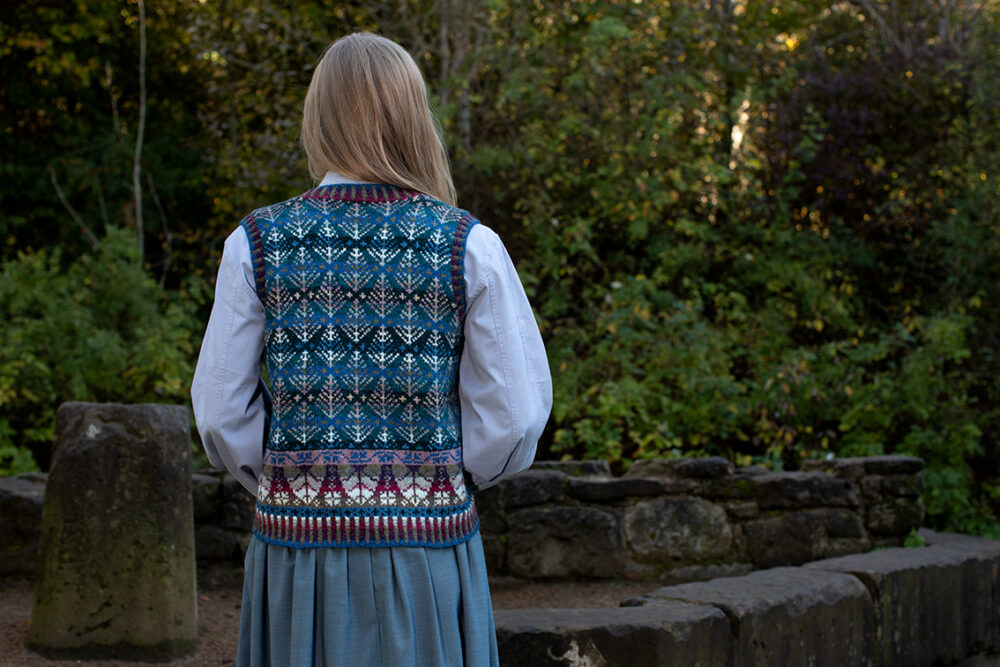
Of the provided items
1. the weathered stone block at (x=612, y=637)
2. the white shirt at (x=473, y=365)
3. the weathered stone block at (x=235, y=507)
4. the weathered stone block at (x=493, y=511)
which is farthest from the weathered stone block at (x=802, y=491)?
the white shirt at (x=473, y=365)

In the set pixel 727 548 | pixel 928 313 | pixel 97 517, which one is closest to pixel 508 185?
pixel 928 313

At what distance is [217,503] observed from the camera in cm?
455

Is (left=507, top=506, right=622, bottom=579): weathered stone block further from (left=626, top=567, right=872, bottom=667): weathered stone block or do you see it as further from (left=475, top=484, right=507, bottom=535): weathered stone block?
(left=626, top=567, right=872, bottom=667): weathered stone block

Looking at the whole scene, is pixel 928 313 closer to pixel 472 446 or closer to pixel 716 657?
pixel 716 657

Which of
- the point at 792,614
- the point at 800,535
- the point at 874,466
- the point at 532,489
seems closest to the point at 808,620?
the point at 792,614

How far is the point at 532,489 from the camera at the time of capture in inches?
177

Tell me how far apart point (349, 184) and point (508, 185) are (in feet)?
18.9

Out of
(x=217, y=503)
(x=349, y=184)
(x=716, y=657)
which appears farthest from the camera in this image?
(x=217, y=503)

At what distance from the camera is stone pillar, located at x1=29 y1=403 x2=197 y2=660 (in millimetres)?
3477

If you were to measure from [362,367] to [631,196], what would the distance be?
5683 millimetres

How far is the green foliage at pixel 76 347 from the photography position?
19.1 ft

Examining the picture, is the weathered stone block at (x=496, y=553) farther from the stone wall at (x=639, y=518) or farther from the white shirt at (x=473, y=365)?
the white shirt at (x=473, y=365)

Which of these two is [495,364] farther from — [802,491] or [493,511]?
[802,491]

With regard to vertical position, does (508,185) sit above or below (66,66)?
below
